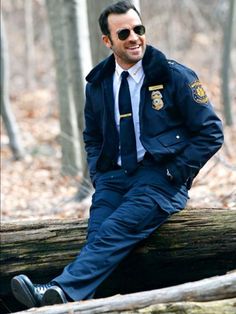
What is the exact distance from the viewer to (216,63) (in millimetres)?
26344

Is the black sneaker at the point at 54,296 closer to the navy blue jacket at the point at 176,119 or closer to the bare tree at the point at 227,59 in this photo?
the navy blue jacket at the point at 176,119

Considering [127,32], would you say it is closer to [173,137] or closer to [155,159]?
[173,137]

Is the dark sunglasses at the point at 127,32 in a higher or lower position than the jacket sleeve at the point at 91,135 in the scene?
higher

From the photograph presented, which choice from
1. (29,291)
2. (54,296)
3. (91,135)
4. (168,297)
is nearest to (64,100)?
(91,135)

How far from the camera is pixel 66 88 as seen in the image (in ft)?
41.1

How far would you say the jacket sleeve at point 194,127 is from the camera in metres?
4.79

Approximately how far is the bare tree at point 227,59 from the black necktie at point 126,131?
467 inches

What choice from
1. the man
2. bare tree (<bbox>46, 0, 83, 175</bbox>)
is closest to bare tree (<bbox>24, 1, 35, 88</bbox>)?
bare tree (<bbox>46, 0, 83, 175</bbox>)

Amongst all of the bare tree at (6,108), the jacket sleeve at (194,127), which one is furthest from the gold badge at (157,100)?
the bare tree at (6,108)

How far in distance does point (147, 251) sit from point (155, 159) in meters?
0.69

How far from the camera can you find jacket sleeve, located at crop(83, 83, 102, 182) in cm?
528

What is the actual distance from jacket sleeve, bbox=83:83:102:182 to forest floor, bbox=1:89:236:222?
70.9 inches

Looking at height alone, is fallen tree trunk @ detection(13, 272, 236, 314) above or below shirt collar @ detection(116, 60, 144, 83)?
below

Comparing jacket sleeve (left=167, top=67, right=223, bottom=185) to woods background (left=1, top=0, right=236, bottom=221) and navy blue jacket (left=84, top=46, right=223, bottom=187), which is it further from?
woods background (left=1, top=0, right=236, bottom=221)
